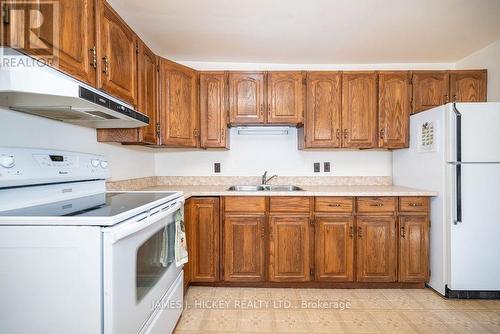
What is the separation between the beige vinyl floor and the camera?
1.77m

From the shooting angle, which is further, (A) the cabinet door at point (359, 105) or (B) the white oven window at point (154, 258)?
(A) the cabinet door at point (359, 105)

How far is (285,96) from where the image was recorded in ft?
8.30

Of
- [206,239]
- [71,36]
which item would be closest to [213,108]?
[206,239]

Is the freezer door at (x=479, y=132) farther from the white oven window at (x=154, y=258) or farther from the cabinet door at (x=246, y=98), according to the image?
the white oven window at (x=154, y=258)

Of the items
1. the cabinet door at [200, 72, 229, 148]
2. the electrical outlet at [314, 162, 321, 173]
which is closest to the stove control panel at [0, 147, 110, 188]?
the cabinet door at [200, 72, 229, 148]

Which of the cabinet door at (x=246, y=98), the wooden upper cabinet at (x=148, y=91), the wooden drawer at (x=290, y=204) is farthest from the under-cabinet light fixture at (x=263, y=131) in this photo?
the wooden upper cabinet at (x=148, y=91)

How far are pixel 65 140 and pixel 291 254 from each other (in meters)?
1.97

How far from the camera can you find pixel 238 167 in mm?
2859

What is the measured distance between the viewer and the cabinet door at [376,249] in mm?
2262

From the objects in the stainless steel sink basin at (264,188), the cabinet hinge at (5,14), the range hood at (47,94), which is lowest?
the stainless steel sink basin at (264,188)

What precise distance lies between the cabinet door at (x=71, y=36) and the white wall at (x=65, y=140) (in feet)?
1.32

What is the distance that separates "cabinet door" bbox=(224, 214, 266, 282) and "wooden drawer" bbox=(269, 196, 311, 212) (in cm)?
15

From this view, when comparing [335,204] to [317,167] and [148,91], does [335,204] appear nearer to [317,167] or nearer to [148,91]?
[317,167]

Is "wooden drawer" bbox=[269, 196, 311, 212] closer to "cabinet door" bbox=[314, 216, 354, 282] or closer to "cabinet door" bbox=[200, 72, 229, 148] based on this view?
"cabinet door" bbox=[314, 216, 354, 282]
